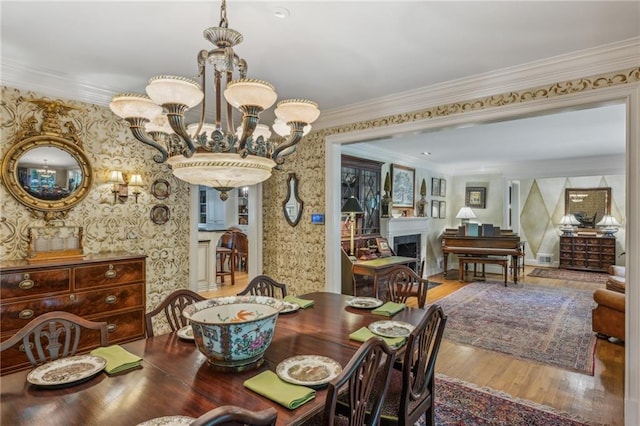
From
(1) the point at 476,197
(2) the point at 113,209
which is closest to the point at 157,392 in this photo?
(2) the point at 113,209

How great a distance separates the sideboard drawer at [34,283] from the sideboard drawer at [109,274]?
90 mm

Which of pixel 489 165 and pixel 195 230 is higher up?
pixel 489 165

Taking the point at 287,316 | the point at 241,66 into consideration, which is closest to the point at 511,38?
the point at 241,66

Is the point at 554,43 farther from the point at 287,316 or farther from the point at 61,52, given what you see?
the point at 61,52

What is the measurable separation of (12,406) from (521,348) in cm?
418

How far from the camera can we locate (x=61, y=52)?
8.17 feet

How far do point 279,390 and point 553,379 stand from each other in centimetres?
292

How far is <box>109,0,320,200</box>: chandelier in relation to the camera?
57.0 inches

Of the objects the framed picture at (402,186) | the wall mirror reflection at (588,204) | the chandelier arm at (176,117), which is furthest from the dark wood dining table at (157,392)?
the wall mirror reflection at (588,204)

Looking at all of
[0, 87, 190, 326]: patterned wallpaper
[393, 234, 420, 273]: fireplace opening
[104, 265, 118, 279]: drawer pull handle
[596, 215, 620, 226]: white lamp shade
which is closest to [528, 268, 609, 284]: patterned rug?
[596, 215, 620, 226]: white lamp shade

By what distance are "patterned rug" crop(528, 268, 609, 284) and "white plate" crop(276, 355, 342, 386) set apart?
8.16m

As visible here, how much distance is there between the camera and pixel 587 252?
8.58m

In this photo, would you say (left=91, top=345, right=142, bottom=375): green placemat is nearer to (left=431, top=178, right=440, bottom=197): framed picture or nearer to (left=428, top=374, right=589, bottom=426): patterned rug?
(left=428, top=374, right=589, bottom=426): patterned rug

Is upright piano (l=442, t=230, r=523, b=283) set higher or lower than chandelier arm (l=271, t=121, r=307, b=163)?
lower
